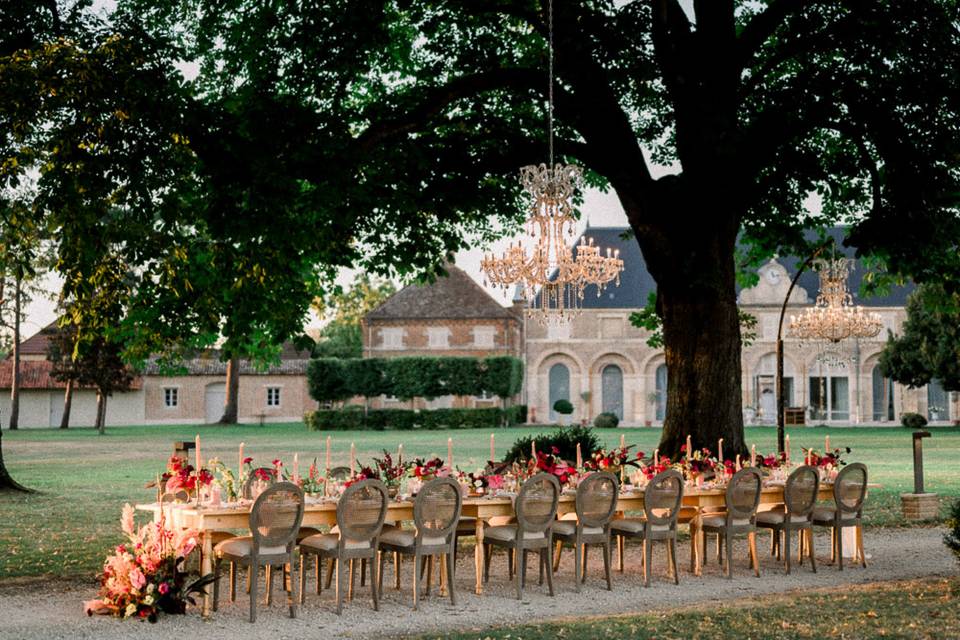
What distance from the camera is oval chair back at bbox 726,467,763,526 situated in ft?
33.5

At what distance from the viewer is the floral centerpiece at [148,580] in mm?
8094

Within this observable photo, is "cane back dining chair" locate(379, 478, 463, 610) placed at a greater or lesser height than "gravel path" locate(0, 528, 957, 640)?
greater

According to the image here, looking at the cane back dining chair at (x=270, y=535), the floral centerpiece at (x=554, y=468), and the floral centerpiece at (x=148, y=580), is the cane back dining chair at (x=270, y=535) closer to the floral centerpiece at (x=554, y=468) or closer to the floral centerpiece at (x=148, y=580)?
the floral centerpiece at (x=148, y=580)

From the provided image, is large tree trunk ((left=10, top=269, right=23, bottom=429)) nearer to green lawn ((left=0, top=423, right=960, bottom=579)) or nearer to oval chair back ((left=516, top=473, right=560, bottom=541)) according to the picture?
green lawn ((left=0, top=423, right=960, bottom=579))

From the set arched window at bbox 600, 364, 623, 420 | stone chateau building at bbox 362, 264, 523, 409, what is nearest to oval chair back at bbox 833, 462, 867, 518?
stone chateau building at bbox 362, 264, 523, 409

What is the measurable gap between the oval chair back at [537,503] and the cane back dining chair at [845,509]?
3.04 metres

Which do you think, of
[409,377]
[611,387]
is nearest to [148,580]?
[409,377]

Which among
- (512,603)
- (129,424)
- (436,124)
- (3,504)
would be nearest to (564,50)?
(436,124)

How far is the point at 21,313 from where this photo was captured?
49000 millimetres

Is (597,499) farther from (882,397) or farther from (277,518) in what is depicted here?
(882,397)

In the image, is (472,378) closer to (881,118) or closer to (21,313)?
(21,313)

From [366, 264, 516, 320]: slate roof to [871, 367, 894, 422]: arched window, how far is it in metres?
19.5

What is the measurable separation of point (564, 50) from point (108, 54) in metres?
5.30


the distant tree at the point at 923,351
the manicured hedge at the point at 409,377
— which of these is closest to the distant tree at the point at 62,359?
the manicured hedge at the point at 409,377
